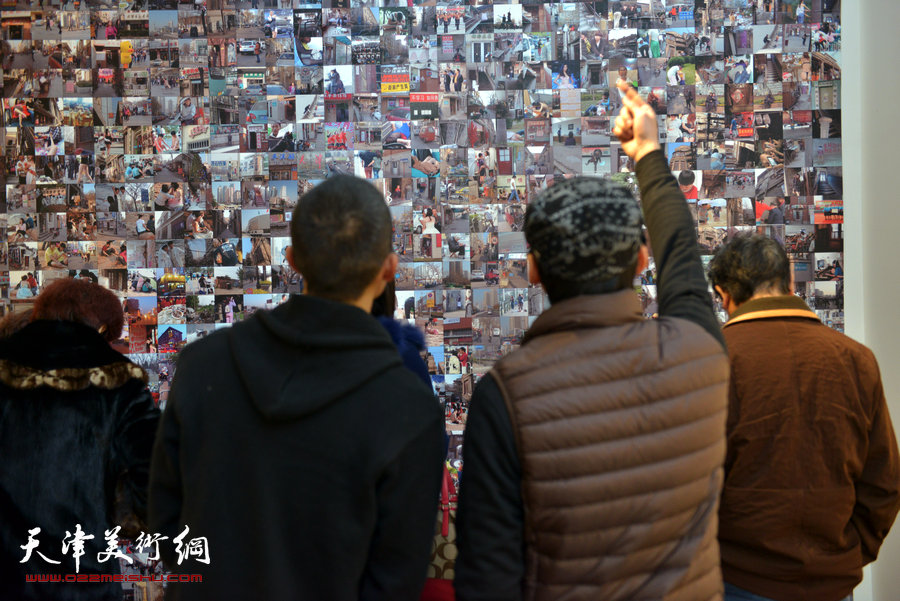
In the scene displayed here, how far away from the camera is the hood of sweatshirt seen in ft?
3.60

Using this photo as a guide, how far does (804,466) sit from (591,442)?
0.92 meters

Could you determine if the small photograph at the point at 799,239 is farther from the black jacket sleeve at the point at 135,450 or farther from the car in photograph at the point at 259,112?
the black jacket sleeve at the point at 135,450

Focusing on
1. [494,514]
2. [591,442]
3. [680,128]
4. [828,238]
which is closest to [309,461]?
[494,514]

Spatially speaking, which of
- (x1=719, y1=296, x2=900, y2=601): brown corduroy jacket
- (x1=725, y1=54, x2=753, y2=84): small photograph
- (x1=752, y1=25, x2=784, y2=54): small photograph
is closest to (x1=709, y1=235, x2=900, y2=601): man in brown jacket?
(x1=719, y1=296, x2=900, y2=601): brown corduroy jacket

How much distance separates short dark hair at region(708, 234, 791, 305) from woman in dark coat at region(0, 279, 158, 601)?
5.64ft

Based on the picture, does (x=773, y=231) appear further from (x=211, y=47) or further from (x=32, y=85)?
(x=32, y=85)

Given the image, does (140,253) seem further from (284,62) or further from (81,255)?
(284,62)

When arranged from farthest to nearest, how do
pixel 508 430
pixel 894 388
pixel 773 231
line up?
1. pixel 773 231
2. pixel 894 388
3. pixel 508 430

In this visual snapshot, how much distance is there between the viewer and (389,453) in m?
1.09

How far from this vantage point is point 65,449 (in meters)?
1.81

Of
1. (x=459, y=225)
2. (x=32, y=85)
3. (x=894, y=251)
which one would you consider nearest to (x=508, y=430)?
(x=459, y=225)

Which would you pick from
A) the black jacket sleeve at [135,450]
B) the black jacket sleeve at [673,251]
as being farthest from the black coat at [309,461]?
the black jacket sleeve at [135,450]

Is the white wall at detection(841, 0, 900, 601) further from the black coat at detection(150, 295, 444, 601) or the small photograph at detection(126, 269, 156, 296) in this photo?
the small photograph at detection(126, 269, 156, 296)

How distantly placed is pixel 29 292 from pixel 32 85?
0.89m
